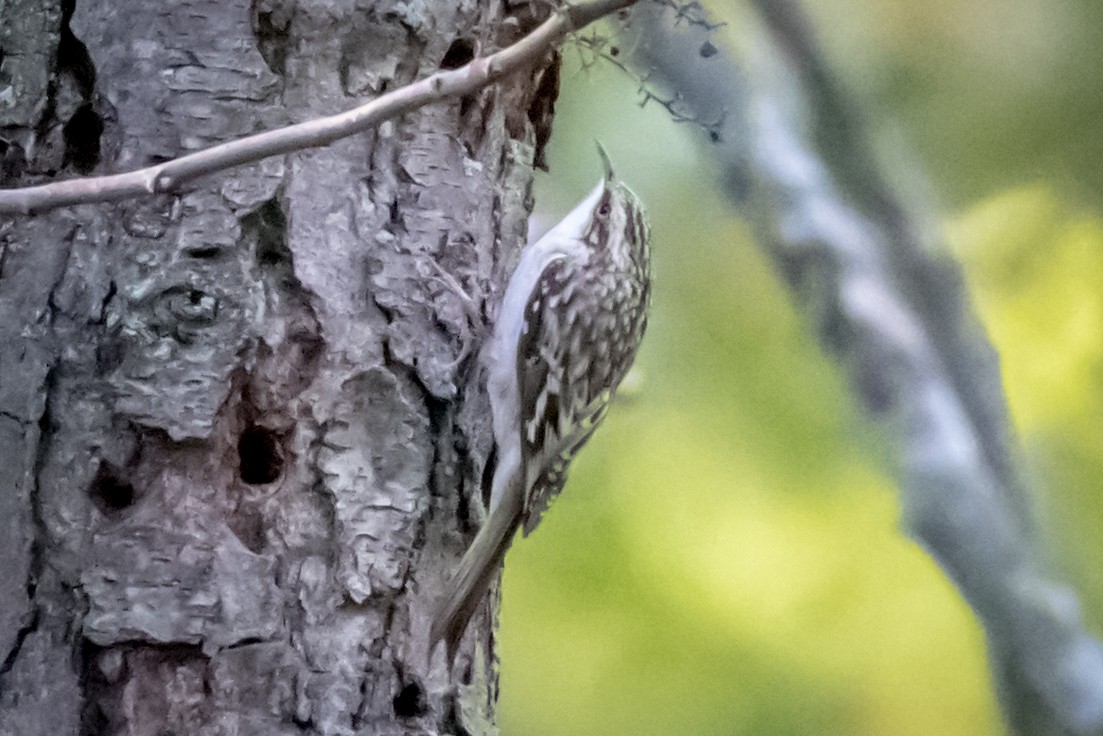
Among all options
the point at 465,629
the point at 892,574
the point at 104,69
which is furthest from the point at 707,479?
the point at 104,69

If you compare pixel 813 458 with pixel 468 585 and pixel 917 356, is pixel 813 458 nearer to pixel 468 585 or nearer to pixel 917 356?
pixel 917 356

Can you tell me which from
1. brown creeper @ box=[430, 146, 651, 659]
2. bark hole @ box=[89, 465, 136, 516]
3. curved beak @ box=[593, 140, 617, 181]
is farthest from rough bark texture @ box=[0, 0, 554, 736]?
curved beak @ box=[593, 140, 617, 181]

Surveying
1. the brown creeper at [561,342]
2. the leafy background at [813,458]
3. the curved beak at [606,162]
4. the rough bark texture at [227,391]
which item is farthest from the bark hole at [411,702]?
the curved beak at [606,162]

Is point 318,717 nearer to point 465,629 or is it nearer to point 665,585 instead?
point 465,629

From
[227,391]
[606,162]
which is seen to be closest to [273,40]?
[227,391]

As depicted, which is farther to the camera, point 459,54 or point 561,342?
point 561,342

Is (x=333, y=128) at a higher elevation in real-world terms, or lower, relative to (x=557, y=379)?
lower
